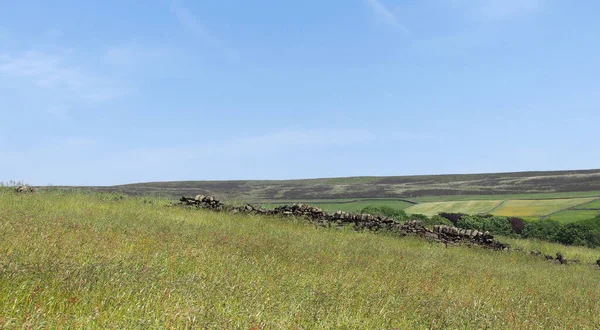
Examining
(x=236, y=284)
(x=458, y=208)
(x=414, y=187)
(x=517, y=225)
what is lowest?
(x=458, y=208)

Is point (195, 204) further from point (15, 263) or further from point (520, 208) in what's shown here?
point (520, 208)

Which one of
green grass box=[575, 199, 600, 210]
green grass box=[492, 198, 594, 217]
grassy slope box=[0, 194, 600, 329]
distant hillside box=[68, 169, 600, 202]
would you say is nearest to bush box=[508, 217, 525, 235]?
grassy slope box=[0, 194, 600, 329]

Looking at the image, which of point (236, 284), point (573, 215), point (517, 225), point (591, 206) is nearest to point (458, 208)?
point (591, 206)

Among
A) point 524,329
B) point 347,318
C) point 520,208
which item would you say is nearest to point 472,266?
point 524,329

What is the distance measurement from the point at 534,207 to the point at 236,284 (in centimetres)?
5326

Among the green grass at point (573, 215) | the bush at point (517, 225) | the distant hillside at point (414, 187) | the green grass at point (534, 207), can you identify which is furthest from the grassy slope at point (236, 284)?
the distant hillside at point (414, 187)

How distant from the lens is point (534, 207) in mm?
52188

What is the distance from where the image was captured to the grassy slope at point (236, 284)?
14.9ft

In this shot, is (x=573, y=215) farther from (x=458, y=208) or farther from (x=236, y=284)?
(x=236, y=284)

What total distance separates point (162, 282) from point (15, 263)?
1577 mm

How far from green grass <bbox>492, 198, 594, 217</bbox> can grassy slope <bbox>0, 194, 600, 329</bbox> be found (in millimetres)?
38498

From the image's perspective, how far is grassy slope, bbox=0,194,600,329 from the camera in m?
4.54

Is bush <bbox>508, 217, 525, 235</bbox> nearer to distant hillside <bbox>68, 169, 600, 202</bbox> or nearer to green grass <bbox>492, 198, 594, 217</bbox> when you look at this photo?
green grass <bbox>492, 198, 594, 217</bbox>

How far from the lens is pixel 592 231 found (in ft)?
89.0
